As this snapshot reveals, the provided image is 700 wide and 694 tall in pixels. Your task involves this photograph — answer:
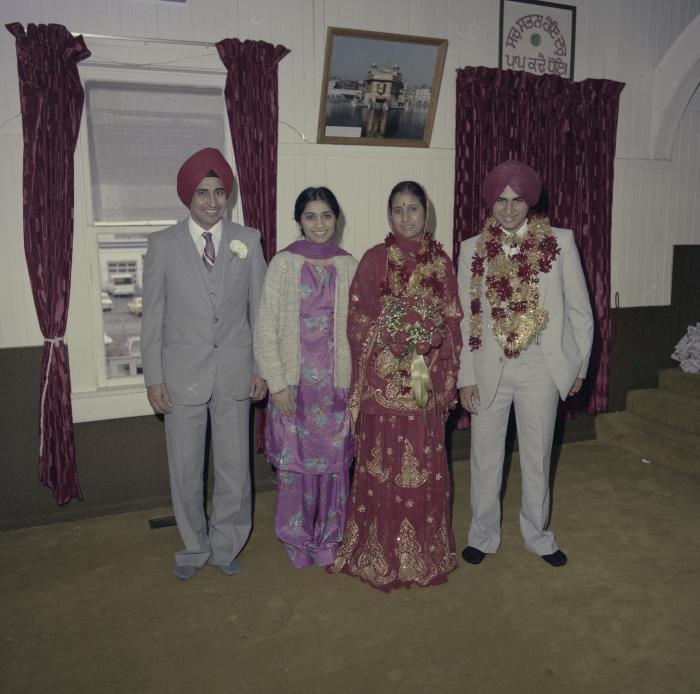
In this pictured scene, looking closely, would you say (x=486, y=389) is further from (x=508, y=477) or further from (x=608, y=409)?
(x=608, y=409)

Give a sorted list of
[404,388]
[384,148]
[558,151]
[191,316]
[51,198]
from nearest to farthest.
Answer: [404,388], [191,316], [51,198], [384,148], [558,151]

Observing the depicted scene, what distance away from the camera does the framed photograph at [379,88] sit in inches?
158

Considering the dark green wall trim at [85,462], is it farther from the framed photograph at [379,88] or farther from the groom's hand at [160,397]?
the framed photograph at [379,88]

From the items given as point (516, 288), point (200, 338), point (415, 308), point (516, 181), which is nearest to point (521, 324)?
point (516, 288)

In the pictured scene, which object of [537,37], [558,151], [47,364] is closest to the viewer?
[47,364]

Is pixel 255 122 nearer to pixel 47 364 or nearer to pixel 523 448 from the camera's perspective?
pixel 47 364

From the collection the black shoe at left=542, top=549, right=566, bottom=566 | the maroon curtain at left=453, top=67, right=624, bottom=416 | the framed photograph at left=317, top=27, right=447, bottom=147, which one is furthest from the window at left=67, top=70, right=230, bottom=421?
the black shoe at left=542, top=549, right=566, bottom=566

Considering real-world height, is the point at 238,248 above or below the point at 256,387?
above

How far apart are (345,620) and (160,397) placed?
51.7 inches

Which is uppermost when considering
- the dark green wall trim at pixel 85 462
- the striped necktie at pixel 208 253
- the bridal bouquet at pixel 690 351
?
the striped necktie at pixel 208 253

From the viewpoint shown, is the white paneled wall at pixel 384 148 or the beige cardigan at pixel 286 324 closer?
the beige cardigan at pixel 286 324

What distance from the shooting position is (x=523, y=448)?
127 inches

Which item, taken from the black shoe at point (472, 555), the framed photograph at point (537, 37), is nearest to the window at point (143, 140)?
the framed photograph at point (537, 37)

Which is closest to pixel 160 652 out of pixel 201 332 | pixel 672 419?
pixel 201 332
